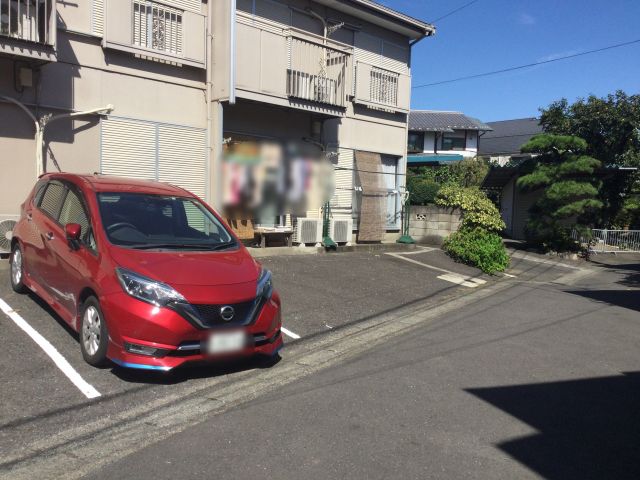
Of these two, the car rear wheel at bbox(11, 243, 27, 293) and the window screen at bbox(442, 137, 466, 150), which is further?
the window screen at bbox(442, 137, 466, 150)

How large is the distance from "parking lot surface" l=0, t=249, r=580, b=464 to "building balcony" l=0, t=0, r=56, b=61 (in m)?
3.28

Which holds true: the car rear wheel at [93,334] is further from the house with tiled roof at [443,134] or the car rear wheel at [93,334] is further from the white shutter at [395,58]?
the house with tiled roof at [443,134]

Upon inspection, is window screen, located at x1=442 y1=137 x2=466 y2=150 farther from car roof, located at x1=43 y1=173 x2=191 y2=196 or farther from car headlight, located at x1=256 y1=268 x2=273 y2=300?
car headlight, located at x1=256 y1=268 x2=273 y2=300

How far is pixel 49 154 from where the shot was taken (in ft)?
31.6

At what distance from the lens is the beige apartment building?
930 cm

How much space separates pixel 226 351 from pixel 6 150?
21.6 ft

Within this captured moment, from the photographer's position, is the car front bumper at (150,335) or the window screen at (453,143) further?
the window screen at (453,143)

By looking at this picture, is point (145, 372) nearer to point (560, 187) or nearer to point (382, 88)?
point (382, 88)

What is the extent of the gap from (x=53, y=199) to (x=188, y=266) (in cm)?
242

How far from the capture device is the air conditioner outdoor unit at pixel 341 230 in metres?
13.8

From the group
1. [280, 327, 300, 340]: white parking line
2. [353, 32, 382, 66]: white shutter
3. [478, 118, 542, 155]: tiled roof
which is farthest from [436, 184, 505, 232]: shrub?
[478, 118, 542, 155]: tiled roof

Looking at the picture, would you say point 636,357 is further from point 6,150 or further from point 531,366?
point 6,150

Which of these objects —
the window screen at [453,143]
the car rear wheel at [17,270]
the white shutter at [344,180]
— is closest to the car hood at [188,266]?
the car rear wheel at [17,270]

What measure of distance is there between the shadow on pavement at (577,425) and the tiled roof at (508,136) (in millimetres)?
37369
